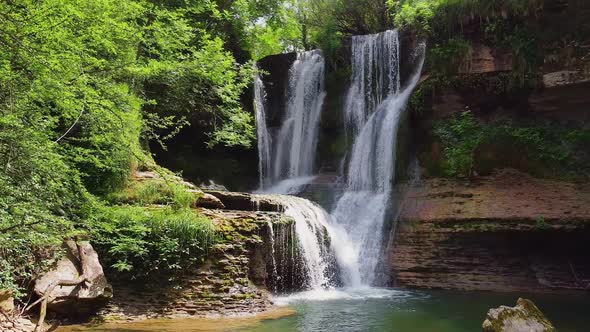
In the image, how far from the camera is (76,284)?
868cm

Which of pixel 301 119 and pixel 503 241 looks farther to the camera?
pixel 301 119

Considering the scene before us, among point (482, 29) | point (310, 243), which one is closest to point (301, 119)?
point (482, 29)

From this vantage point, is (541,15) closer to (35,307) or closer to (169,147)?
(169,147)

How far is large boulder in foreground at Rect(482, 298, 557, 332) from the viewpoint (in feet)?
22.7

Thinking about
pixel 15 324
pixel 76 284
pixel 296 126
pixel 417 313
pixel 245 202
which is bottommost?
pixel 417 313

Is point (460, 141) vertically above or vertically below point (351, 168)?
above

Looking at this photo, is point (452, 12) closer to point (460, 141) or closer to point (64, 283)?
point (460, 141)

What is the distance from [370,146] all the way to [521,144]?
5.35 metres

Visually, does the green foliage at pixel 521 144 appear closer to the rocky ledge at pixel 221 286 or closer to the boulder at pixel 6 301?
the rocky ledge at pixel 221 286

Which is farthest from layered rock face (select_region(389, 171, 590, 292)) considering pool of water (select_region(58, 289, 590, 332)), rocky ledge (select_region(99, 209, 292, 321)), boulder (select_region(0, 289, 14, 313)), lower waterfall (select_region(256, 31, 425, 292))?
boulder (select_region(0, 289, 14, 313))

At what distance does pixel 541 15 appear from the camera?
16578mm

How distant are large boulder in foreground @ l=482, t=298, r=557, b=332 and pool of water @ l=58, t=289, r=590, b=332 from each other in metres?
2.00

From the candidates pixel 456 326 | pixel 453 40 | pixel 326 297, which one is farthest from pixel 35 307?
pixel 453 40

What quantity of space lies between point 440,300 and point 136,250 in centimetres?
766
